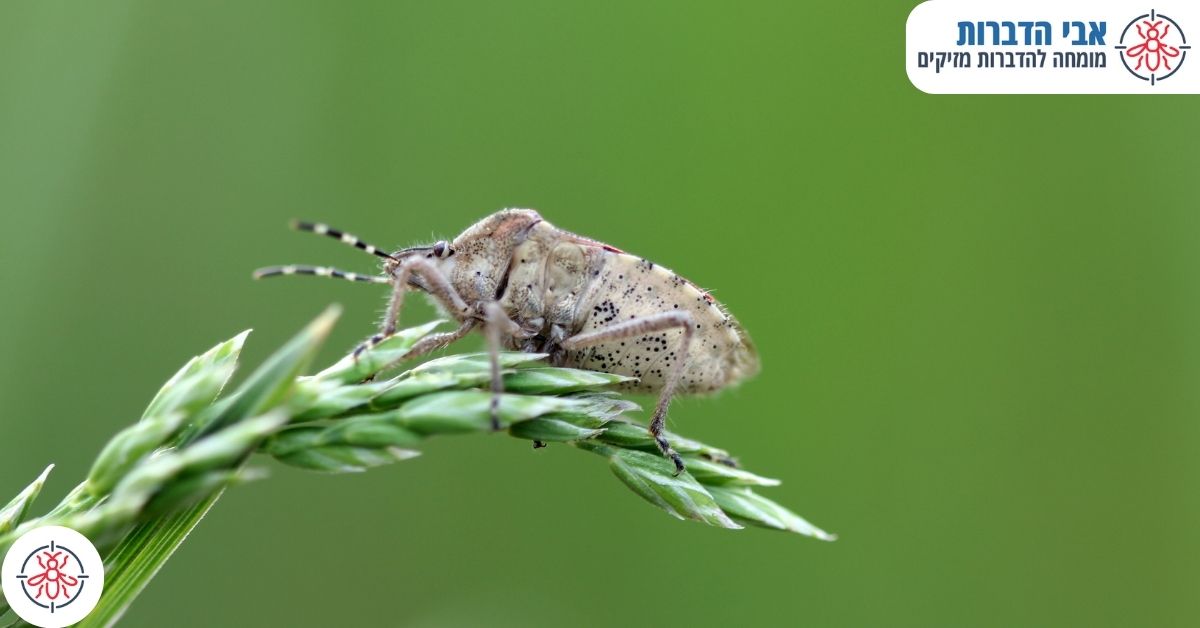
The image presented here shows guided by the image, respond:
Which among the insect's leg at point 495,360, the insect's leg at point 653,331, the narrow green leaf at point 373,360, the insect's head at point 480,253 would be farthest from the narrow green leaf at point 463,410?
the insect's head at point 480,253

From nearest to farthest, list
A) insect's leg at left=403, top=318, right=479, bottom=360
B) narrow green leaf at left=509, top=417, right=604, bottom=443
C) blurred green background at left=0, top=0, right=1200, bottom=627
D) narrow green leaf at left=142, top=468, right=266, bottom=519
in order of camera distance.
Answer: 1. narrow green leaf at left=142, top=468, right=266, bottom=519
2. narrow green leaf at left=509, top=417, right=604, bottom=443
3. insect's leg at left=403, top=318, right=479, bottom=360
4. blurred green background at left=0, top=0, right=1200, bottom=627

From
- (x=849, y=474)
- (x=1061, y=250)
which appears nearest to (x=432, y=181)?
(x=849, y=474)

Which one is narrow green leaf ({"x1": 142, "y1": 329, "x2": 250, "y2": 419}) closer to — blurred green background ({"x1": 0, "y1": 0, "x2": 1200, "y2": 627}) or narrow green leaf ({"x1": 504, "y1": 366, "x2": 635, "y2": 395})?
narrow green leaf ({"x1": 504, "y1": 366, "x2": 635, "y2": 395})

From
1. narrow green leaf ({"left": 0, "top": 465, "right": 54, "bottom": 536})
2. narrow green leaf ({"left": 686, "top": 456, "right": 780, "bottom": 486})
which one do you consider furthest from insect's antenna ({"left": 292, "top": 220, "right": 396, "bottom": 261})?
narrow green leaf ({"left": 686, "top": 456, "right": 780, "bottom": 486})

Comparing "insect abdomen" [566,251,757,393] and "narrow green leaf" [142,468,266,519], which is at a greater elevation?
"insect abdomen" [566,251,757,393]

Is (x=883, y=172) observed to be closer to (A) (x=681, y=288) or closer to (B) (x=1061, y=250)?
(B) (x=1061, y=250)

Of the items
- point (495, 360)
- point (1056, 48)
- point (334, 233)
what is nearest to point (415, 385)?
point (495, 360)

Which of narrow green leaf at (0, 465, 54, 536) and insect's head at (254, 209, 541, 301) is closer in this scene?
narrow green leaf at (0, 465, 54, 536)

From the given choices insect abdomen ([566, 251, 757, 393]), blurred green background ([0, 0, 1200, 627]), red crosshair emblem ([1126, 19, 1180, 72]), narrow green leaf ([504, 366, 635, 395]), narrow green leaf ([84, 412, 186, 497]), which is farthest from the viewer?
red crosshair emblem ([1126, 19, 1180, 72])
